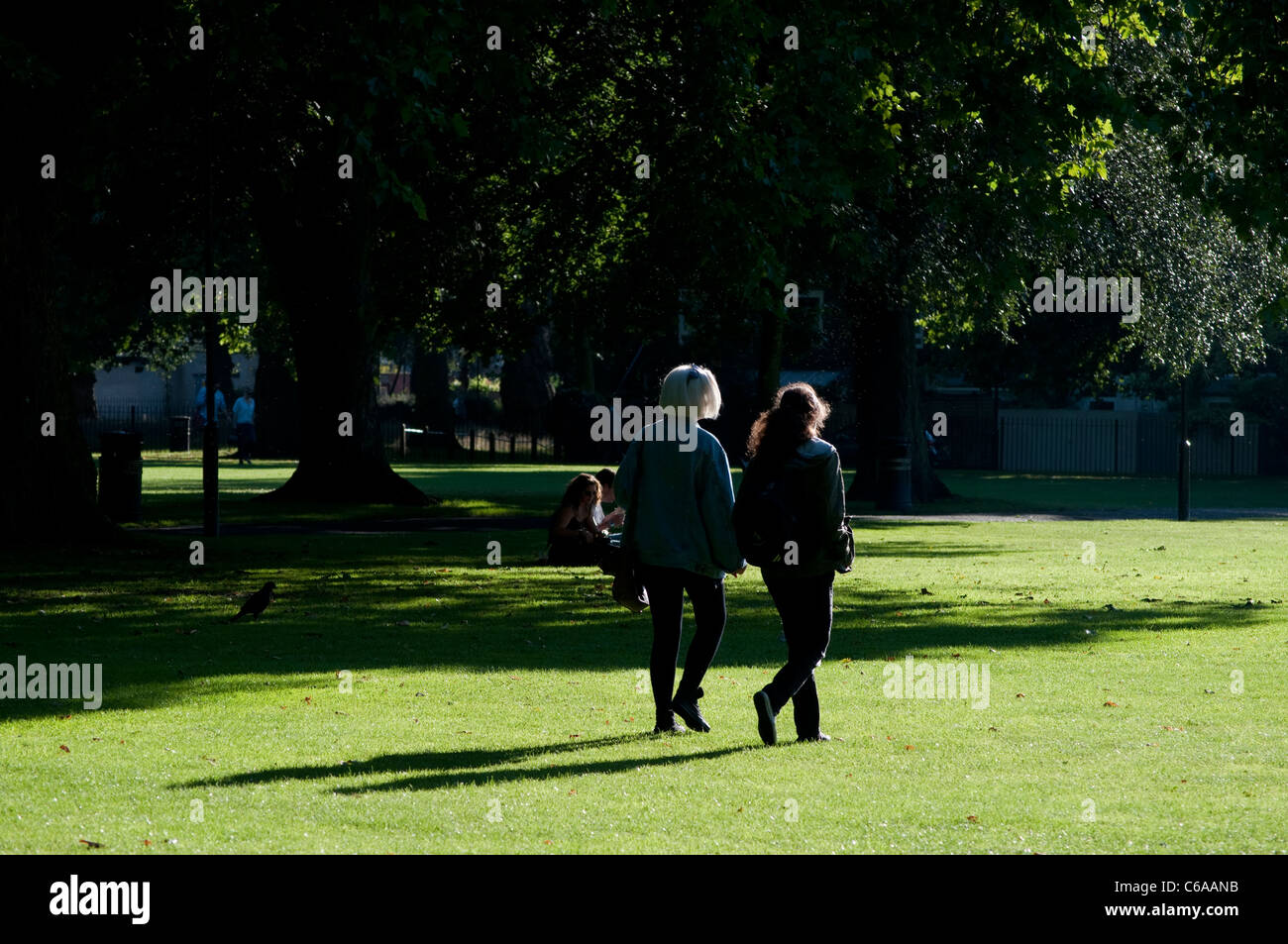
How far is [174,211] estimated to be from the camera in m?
27.2

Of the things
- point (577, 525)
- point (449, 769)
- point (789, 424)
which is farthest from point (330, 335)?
point (449, 769)

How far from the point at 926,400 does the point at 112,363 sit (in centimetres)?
2876

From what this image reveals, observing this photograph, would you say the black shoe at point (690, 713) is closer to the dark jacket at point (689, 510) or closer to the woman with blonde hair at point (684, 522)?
the woman with blonde hair at point (684, 522)

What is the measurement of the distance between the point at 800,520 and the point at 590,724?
69.3 inches

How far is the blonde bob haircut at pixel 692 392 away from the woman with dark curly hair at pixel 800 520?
29cm

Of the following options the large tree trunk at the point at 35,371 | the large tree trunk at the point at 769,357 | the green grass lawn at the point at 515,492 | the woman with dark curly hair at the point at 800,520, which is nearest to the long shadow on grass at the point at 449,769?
the woman with dark curly hair at the point at 800,520

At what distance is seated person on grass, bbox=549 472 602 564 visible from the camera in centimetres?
1777

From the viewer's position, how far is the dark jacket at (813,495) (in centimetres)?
858

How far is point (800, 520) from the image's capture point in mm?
8570

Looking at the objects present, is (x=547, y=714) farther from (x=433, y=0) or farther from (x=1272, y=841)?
(x=433, y=0)

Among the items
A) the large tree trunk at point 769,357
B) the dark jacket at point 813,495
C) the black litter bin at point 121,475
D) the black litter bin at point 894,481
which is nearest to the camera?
the dark jacket at point 813,495

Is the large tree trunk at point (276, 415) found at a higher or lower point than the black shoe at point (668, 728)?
higher

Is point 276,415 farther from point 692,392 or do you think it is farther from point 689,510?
point 692,392

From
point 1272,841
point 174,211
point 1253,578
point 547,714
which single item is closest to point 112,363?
point 174,211
